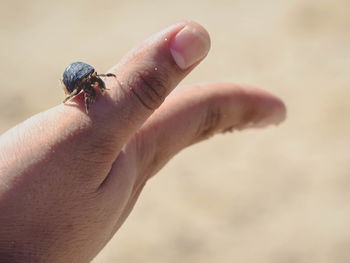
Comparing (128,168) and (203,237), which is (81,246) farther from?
(203,237)

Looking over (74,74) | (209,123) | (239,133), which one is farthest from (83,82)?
(239,133)

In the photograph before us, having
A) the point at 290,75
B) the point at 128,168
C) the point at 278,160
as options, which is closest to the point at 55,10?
the point at 290,75

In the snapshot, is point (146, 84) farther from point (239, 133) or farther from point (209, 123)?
point (239, 133)

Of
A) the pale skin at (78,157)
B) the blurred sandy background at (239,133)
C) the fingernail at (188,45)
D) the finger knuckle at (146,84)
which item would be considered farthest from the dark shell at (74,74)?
the blurred sandy background at (239,133)

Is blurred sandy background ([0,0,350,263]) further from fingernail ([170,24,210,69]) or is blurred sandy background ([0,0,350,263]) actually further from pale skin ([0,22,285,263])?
fingernail ([170,24,210,69])

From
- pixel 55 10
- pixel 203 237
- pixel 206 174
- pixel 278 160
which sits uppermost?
pixel 55 10

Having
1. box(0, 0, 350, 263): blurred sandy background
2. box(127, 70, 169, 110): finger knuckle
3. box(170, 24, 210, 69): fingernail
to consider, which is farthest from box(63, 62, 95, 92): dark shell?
box(0, 0, 350, 263): blurred sandy background
